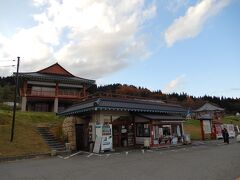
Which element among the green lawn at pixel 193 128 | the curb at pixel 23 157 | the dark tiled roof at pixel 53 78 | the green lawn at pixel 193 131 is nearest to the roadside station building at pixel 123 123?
the curb at pixel 23 157

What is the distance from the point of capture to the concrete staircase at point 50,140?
766 inches

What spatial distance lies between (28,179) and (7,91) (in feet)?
160

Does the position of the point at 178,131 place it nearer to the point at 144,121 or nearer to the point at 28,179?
the point at 144,121

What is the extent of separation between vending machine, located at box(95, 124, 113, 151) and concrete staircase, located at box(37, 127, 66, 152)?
330cm

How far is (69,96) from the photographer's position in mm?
38469

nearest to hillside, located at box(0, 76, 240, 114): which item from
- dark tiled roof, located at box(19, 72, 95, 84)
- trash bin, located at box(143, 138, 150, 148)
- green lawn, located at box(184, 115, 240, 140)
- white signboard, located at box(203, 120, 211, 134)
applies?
green lawn, located at box(184, 115, 240, 140)

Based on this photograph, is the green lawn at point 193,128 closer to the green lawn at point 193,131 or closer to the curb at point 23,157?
the green lawn at point 193,131

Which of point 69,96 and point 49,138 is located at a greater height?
point 69,96

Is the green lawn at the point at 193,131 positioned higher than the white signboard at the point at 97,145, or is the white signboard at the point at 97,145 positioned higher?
the green lawn at the point at 193,131

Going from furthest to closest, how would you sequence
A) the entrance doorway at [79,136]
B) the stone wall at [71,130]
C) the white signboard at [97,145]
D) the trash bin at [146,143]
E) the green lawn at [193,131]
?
the green lawn at [193,131]
the entrance doorway at [79,136]
the stone wall at [71,130]
the trash bin at [146,143]
the white signboard at [97,145]

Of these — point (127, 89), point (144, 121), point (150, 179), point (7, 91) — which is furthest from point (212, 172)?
point (127, 89)

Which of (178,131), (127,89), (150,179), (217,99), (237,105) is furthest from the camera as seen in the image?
(217,99)

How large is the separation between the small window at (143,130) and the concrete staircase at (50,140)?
7229 mm

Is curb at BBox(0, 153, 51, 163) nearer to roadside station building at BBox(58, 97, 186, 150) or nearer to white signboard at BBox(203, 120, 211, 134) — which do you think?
roadside station building at BBox(58, 97, 186, 150)
